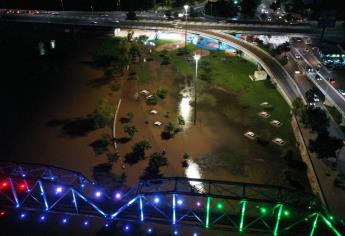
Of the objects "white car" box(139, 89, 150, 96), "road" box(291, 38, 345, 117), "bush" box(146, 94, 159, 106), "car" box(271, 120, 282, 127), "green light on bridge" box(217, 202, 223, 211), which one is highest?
"road" box(291, 38, 345, 117)

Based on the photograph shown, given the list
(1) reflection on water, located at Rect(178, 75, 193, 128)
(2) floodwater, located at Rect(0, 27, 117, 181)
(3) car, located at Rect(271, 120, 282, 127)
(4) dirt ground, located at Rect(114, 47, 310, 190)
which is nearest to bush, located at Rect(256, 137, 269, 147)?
(4) dirt ground, located at Rect(114, 47, 310, 190)

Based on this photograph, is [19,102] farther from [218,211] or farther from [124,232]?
[218,211]

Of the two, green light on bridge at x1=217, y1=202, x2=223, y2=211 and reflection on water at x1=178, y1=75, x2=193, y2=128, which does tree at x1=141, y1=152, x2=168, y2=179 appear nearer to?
green light on bridge at x1=217, y1=202, x2=223, y2=211

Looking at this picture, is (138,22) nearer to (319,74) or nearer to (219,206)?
(319,74)

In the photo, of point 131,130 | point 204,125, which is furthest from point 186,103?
point 131,130

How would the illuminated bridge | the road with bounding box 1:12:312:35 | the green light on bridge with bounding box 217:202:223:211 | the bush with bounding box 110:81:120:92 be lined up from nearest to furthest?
1. the illuminated bridge
2. the green light on bridge with bounding box 217:202:223:211
3. the bush with bounding box 110:81:120:92
4. the road with bounding box 1:12:312:35

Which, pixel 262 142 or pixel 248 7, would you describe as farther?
pixel 248 7

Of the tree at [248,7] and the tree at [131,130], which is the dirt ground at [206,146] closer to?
the tree at [131,130]
